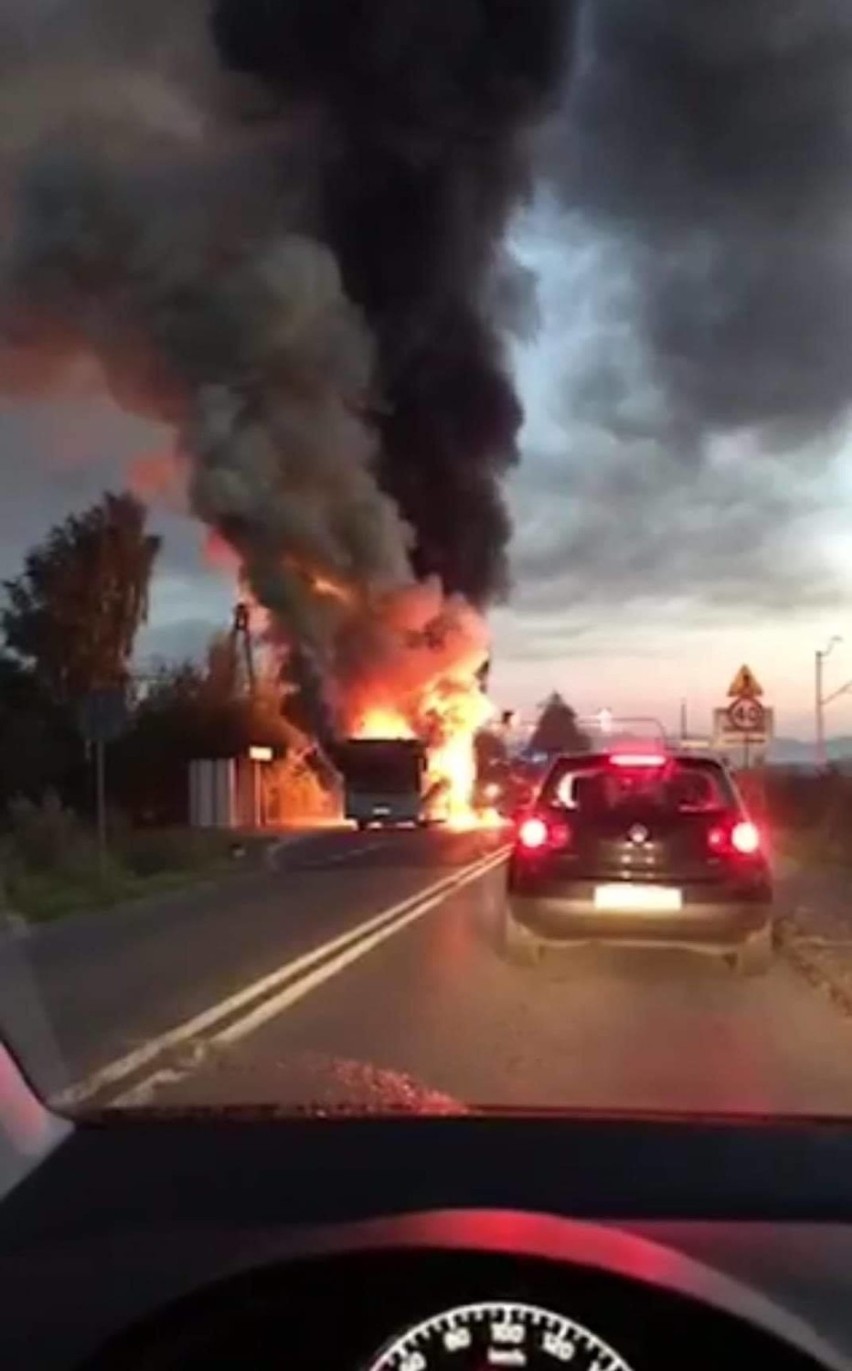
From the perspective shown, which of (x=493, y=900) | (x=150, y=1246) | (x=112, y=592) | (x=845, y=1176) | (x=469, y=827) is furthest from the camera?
(x=112, y=592)

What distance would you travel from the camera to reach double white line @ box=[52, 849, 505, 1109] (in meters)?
8.36

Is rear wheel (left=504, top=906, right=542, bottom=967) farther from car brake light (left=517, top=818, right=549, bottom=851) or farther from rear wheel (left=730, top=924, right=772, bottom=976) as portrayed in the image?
rear wheel (left=730, top=924, right=772, bottom=976)

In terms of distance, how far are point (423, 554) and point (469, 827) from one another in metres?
18.2

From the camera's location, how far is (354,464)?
73.2 meters

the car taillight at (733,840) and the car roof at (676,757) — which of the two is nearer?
the car taillight at (733,840)

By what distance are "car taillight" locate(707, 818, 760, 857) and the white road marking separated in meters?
2.68

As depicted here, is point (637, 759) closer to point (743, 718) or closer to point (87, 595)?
point (743, 718)

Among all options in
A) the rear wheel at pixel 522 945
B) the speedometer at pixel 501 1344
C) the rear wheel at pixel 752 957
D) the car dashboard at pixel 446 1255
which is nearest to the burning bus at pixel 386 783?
the rear wheel at pixel 522 945

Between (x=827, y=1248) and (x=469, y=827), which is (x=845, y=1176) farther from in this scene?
(x=469, y=827)

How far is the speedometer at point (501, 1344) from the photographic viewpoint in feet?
10.5

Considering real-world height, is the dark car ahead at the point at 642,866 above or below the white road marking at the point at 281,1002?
above

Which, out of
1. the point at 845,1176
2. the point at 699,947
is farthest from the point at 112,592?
the point at 845,1176

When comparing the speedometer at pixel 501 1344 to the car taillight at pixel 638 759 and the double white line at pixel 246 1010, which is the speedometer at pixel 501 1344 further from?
the car taillight at pixel 638 759

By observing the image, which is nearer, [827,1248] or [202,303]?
[827,1248]
